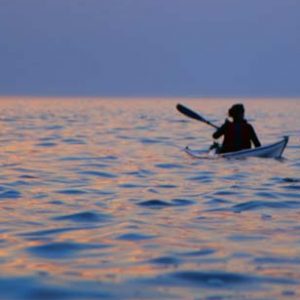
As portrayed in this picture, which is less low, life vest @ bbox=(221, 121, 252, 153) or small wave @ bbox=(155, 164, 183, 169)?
life vest @ bbox=(221, 121, 252, 153)

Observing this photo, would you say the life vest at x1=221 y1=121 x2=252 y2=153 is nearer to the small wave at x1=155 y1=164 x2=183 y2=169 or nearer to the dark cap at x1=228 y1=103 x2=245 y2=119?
the dark cap at x1=228 y1=103 x2=245 y2=119

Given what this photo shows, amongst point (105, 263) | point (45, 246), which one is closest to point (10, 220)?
point (45, 246)

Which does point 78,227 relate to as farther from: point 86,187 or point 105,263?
point 86,187

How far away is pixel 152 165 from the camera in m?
16.2

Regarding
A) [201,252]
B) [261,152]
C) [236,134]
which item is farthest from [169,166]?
[201,252]

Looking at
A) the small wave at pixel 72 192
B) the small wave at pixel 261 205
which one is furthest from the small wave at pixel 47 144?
the small wave at pixel 261 205

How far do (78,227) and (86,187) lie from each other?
3.76m

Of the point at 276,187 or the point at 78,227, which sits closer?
the point at 78,227

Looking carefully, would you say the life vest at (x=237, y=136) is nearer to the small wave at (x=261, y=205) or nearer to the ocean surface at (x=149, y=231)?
the ocean surface at (x=149, y=231)

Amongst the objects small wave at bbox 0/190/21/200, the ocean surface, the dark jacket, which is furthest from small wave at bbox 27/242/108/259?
the dark jacket

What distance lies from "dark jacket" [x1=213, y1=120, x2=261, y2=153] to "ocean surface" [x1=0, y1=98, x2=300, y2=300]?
692 millimetres

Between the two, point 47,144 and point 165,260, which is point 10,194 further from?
point 47,144

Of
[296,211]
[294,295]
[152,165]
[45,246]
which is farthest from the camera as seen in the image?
[152,165]

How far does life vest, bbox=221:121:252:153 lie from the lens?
54.1 ft
